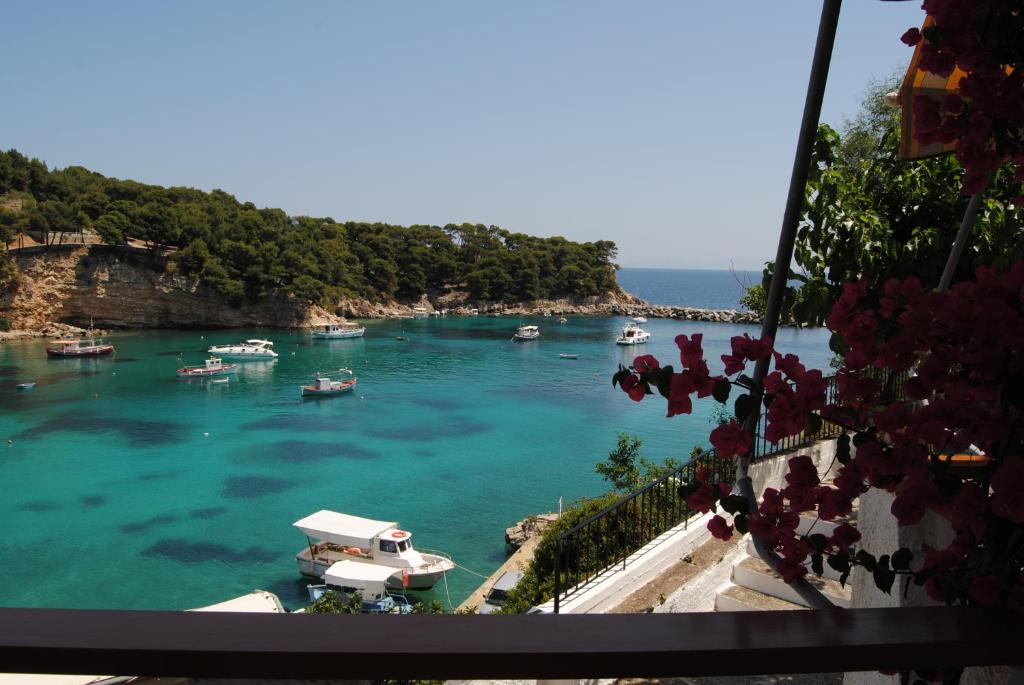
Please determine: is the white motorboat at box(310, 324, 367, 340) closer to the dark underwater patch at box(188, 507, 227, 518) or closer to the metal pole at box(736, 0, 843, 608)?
the dark underwater patch at box(188, 507, 227, 518)

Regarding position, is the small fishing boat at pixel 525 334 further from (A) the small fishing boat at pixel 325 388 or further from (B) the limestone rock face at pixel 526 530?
(B) the limestone rock face at pixel 526 530

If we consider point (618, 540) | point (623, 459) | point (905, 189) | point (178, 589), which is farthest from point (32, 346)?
point (905, 189)

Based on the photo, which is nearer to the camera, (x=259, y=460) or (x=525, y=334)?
(x=259, y=460)

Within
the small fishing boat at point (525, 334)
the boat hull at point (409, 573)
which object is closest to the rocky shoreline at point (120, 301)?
the small fishing boat at point (525, 334)

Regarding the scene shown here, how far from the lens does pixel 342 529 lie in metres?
15.2

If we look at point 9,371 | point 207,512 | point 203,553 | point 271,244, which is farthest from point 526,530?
point 271,244

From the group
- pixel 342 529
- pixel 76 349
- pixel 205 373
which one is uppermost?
pixel 76 349

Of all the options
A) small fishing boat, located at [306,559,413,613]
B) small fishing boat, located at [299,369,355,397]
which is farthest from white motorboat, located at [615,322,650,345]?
small fishing boat, located at [306,559,413,613]

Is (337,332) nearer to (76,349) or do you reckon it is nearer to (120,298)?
(120,298)

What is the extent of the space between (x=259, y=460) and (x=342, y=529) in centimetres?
929

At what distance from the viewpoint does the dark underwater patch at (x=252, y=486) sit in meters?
19.9

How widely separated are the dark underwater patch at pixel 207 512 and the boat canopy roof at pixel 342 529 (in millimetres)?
4201

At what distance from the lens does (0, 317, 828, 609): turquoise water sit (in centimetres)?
1545

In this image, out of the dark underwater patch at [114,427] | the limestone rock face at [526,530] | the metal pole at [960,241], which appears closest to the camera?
the metal pole at [960,241]
